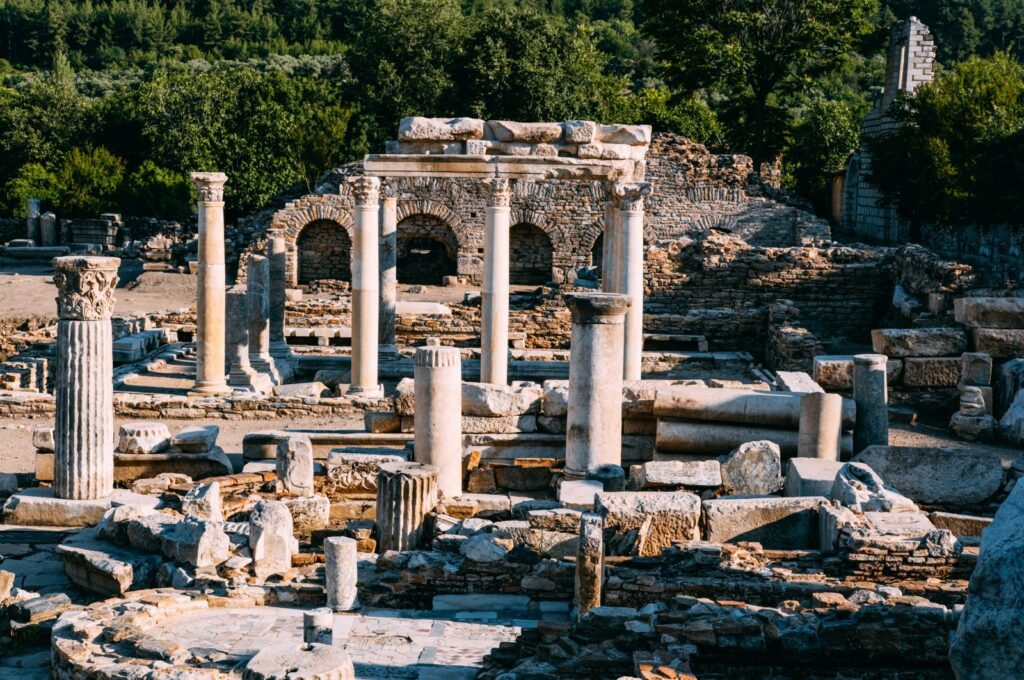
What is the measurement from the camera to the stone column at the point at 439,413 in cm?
1549

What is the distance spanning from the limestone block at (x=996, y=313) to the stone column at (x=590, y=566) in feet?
33.9

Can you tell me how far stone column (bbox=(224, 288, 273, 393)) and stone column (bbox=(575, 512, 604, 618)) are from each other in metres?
10.2

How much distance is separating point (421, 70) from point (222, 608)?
32.0 m

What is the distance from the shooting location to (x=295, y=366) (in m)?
23.6

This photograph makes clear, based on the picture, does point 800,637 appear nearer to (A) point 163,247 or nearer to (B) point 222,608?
(B) point 222,608

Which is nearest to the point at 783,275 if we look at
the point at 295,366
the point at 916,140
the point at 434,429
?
the point at 916,140

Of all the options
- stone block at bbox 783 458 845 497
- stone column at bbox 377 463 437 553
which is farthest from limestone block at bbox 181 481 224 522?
stone block at bbox 783 458 845 497

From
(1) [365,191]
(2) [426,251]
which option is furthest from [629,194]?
(2) [426,251]

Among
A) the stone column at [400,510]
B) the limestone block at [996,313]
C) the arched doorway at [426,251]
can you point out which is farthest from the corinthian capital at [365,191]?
the arched doorway at [426,251]

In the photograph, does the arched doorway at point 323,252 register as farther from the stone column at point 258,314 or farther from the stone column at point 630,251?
the stone column at point 630,251

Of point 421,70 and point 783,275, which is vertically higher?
point 421,70

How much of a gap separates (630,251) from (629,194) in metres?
0.76

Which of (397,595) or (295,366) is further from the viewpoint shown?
(295,366)

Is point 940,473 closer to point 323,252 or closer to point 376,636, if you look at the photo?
point 376,636
